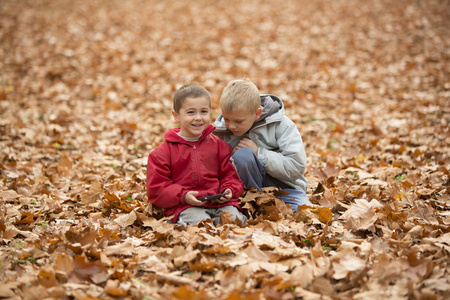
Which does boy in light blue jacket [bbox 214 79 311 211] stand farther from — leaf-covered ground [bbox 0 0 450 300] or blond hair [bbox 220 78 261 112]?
leaf-covered ground [bbox 0 0 450 300]

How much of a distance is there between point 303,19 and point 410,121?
696cm

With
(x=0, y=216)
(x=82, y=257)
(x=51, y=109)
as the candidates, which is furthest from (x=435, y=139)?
(x=51, y=109)

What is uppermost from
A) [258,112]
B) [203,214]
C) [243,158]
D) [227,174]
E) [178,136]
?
[258,112]

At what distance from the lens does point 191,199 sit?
3150 mm

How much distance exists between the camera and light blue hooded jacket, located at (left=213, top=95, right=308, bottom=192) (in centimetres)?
342

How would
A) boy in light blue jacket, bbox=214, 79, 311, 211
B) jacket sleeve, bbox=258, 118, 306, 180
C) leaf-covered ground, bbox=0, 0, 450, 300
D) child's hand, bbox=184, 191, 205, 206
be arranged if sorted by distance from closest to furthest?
1. leaf-covered ground, bbox=0, 0, 450, 300
2. child's hand, bbox=184, 191, 205, 206
3. boy in light blue jacket, bbox=214, 79, 311, 211
4. jacket sleeve, bbox=258, 118, 306, 180

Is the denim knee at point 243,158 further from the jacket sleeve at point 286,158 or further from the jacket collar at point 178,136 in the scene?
the jacket collar at point 178,136

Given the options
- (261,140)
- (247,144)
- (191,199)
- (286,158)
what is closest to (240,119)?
(247,144)

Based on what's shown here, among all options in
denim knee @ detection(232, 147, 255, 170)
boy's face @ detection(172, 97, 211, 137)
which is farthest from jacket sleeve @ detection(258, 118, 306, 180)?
boy's face @ detection(172, 97, 211, 137)

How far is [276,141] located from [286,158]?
25 cm

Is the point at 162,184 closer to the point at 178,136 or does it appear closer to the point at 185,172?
the point at 185,172

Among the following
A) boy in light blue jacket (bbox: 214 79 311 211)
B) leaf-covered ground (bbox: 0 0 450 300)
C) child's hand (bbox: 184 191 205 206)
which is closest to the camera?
leaf-covered ground (bbox: 0 0 450 300)

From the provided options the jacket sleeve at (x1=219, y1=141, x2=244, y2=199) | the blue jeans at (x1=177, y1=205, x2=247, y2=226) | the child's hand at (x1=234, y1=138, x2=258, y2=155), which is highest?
the child's hand at (x1=234, y1=138, x2=258, y2=155)

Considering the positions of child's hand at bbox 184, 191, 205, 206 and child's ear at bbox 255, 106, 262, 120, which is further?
child's ear at bbox 255, 106, 262, 120
